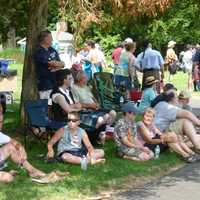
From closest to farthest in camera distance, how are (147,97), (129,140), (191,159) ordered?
(129,140)
(191,159)
(147,97)

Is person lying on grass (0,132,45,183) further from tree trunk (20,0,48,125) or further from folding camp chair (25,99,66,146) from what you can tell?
tree trunk (20,0,48,125)

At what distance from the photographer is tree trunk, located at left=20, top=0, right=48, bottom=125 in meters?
10.9

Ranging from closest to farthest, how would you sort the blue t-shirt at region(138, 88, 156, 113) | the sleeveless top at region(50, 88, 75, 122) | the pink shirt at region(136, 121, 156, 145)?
the pink shirt at region(136, 121, 156, 145)
the sleeveless top at region(50, 88, 75, 122)
the blue t-shirt at region(138, 88, 156, 113)

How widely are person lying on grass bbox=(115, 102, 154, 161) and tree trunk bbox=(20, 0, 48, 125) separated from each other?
2.10 meters

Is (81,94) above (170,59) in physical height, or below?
below

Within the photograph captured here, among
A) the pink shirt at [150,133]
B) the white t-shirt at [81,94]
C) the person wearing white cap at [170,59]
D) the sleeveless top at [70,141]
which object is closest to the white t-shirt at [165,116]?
the pink shirt at [150,133]

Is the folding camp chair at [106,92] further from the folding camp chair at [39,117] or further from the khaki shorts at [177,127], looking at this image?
the folding camp chair at [39,117]

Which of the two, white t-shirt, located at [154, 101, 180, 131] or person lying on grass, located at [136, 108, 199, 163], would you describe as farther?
white t-shirt, located at [154, 101, 180, 131]

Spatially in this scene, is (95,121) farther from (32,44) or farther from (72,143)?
(32,44)

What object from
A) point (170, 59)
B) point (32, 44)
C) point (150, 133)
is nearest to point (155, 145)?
point (150, 133)

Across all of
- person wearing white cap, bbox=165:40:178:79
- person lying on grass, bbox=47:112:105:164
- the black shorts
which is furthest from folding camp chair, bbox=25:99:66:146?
person wearing white cap, bbox=165:40:178:79

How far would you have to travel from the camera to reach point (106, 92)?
1295 cm

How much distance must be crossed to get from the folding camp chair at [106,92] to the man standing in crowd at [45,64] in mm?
2183

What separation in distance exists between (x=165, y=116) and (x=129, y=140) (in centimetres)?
114
